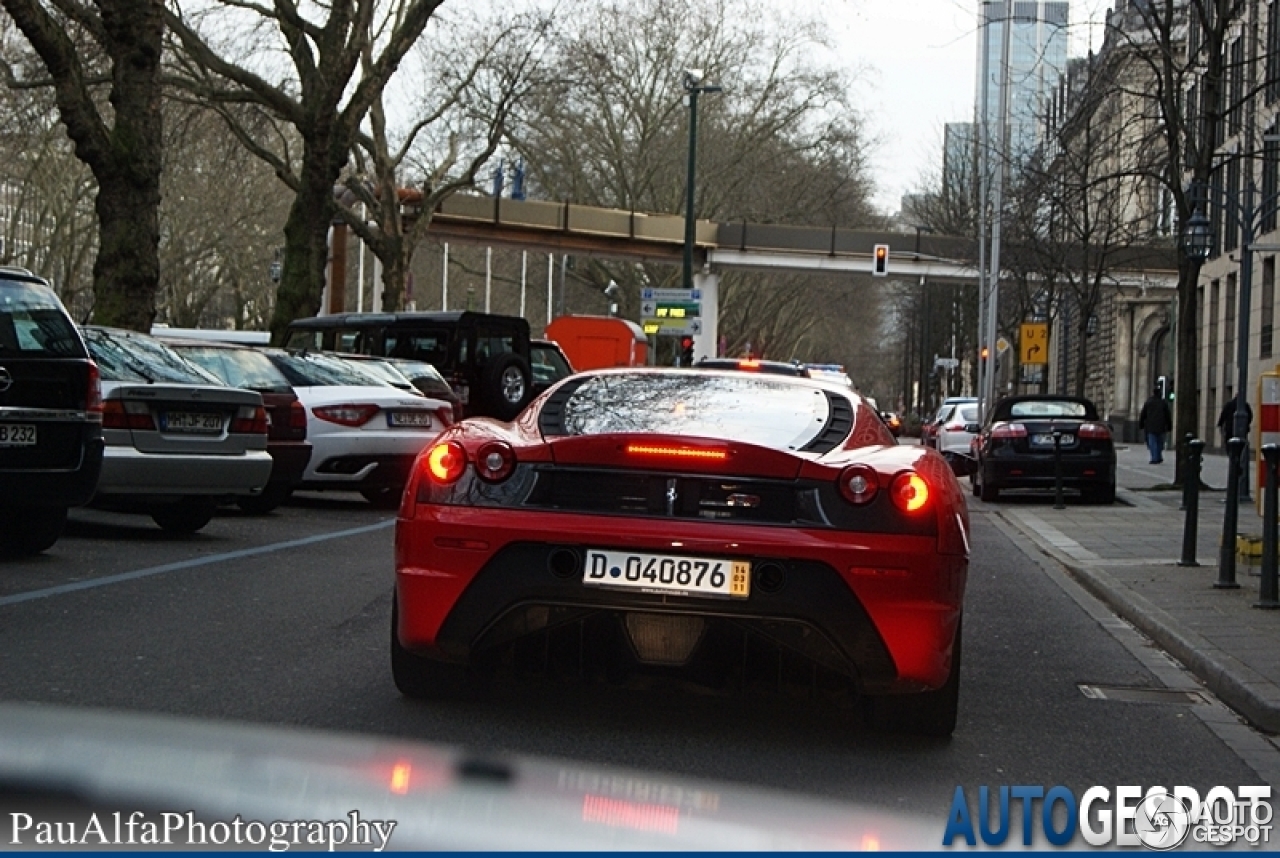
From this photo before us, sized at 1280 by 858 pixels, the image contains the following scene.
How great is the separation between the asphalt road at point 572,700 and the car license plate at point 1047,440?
485 inches

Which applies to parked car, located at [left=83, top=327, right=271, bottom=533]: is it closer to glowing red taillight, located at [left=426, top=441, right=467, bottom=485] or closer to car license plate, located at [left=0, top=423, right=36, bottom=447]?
car license plate, located at [left=0, top=423, right=36, bottom=447]

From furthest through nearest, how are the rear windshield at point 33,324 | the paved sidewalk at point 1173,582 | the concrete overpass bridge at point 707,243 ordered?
the concrete overpass bridge at point 707,243
the rear windshield at point 33,324
the paved sidewalk at point 1173,582

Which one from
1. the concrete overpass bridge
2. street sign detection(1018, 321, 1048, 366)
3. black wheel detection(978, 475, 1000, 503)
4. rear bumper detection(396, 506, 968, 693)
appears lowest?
black wheel detection(978, 475, 1000, 503)

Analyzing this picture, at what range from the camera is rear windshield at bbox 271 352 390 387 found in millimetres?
16594

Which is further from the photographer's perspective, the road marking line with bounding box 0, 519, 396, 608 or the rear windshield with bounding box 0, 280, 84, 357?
the rear windshield with bounding box 0, 280, 84, 357

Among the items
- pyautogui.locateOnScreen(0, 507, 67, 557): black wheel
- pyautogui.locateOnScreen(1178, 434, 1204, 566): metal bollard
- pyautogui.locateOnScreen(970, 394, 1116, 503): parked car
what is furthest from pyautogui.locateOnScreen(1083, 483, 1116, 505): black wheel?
pyautogui.locateOnScreen(0, 507, 67, 557): black wheel

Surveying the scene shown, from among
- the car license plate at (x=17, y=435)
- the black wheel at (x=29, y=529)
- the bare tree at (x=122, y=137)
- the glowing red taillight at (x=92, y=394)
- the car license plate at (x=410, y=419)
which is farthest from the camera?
the bare tree at (x=122, y=137)

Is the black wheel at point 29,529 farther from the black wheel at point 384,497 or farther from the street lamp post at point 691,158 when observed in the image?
the street lamp post at point 691,158

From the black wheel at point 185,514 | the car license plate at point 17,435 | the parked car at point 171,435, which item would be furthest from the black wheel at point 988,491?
the car license plate at point 17,435

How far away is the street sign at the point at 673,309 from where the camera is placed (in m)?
45.2

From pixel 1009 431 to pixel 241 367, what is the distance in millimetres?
10932

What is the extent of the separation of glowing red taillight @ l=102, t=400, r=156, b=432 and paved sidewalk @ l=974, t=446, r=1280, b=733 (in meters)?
6.48

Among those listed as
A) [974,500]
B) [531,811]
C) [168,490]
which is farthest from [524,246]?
[531,811]

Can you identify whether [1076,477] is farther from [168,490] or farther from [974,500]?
[168,490]
